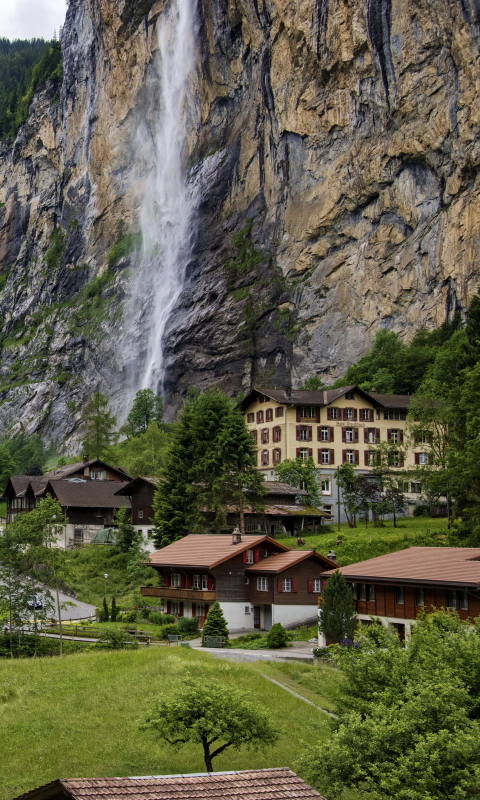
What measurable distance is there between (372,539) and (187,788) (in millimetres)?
41658

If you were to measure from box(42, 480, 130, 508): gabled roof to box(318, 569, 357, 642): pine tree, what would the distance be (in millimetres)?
38545

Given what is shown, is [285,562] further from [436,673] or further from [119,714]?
[436,673]

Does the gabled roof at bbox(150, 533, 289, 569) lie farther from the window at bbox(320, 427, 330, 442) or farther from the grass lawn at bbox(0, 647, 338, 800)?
the window at bbox(320, 427, 330, 442)

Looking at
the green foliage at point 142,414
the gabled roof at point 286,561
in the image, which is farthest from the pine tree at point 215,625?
the green foliage at point 142,414

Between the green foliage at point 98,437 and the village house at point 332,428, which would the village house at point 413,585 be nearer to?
the village house at point 332,428

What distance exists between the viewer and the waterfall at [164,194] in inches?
5497

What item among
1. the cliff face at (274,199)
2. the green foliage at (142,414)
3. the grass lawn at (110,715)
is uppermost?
the cliff face at (274,199)

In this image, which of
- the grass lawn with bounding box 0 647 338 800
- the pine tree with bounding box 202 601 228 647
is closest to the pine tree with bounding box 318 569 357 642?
the grass lawn with bounding box 0 647 338 800

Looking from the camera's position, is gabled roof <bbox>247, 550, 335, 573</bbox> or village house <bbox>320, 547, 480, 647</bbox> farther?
gabled roof <bbox>247, 550, 335, 573</bbox>

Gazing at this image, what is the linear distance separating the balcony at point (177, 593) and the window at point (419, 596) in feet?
44.5

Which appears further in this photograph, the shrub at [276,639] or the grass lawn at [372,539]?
the grass lawn at [372,539]

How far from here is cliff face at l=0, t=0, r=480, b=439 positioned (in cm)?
10531

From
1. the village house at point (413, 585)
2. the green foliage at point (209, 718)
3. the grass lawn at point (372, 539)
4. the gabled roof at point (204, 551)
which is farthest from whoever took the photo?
the grass lawn at point (372, 539)

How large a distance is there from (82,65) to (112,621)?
A: 159m
